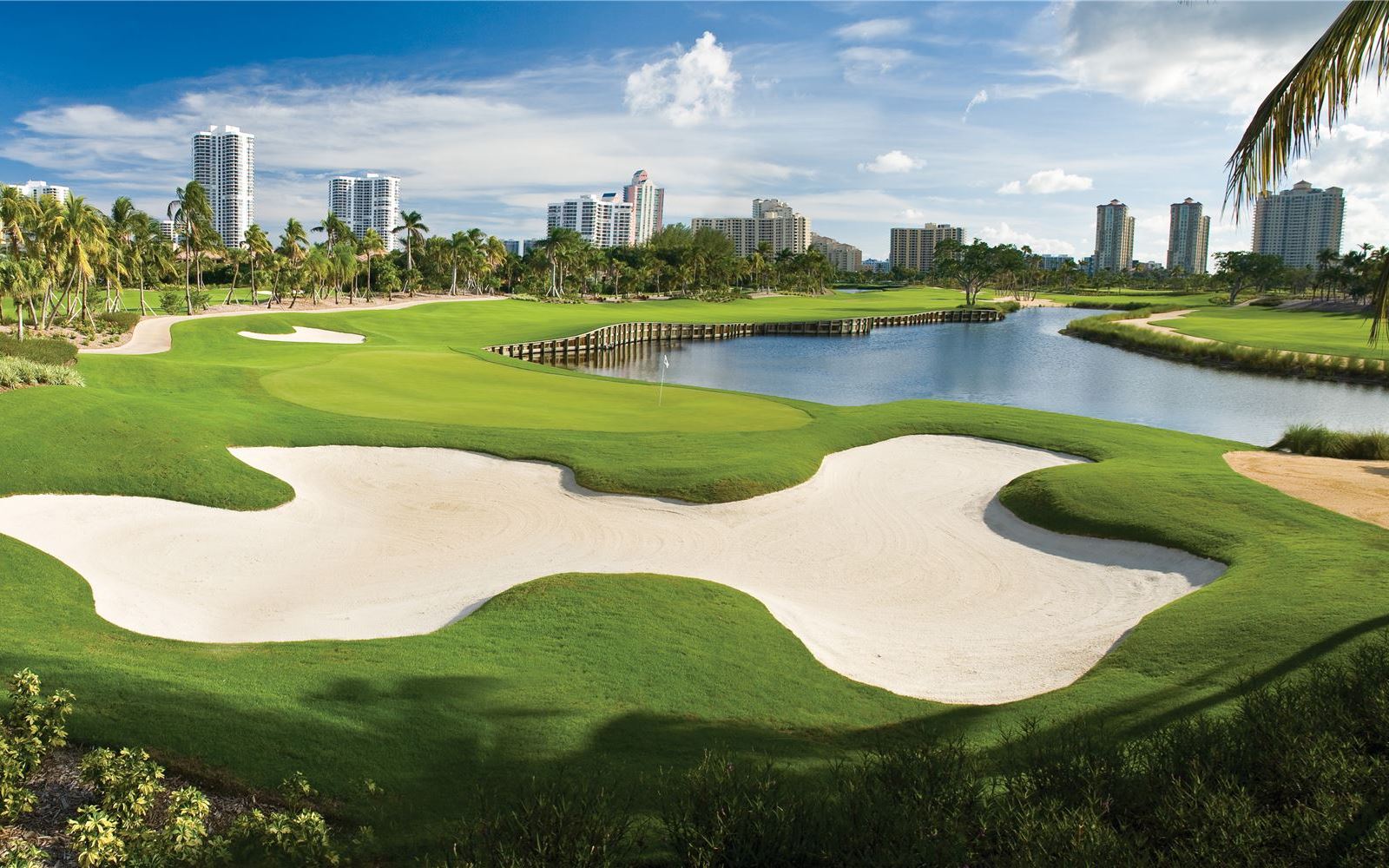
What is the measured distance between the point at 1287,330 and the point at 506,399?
3103 inches

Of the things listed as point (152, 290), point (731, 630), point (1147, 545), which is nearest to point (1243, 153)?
point (731, 630)

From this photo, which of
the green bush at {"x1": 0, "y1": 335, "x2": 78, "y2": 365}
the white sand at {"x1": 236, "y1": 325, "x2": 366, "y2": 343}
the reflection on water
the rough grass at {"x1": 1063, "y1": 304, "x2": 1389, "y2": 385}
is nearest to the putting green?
the green bush at {"x1": 0, "y1": 335, "x2": 78, "y2": 365}

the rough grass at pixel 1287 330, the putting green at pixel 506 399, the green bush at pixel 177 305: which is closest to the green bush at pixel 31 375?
the putting green at pixel 506 399

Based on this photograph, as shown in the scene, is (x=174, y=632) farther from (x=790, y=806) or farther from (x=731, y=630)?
(x=790, y=806)

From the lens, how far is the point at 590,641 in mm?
11898

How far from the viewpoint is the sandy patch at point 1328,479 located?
56.0ft

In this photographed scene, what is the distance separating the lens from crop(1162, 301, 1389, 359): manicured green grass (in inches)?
Result: 2554

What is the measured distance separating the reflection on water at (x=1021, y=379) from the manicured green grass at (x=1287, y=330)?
8.28m

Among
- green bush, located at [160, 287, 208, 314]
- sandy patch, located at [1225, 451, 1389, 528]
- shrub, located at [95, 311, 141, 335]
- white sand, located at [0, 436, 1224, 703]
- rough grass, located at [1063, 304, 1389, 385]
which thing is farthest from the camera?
green bush, located at [160, 287, 208, 314]

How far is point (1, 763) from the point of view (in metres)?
6.81

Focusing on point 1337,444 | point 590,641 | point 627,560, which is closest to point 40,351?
point 627,560

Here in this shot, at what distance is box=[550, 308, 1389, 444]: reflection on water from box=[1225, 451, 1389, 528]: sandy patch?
1742 cm

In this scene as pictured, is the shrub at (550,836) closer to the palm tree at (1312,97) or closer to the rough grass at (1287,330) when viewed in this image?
the palm tree at (1312,97)

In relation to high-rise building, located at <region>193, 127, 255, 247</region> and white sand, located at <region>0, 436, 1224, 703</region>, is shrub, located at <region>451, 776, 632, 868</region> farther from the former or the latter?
high-rise building, located at <region>193, 127, 255, 247</region>
